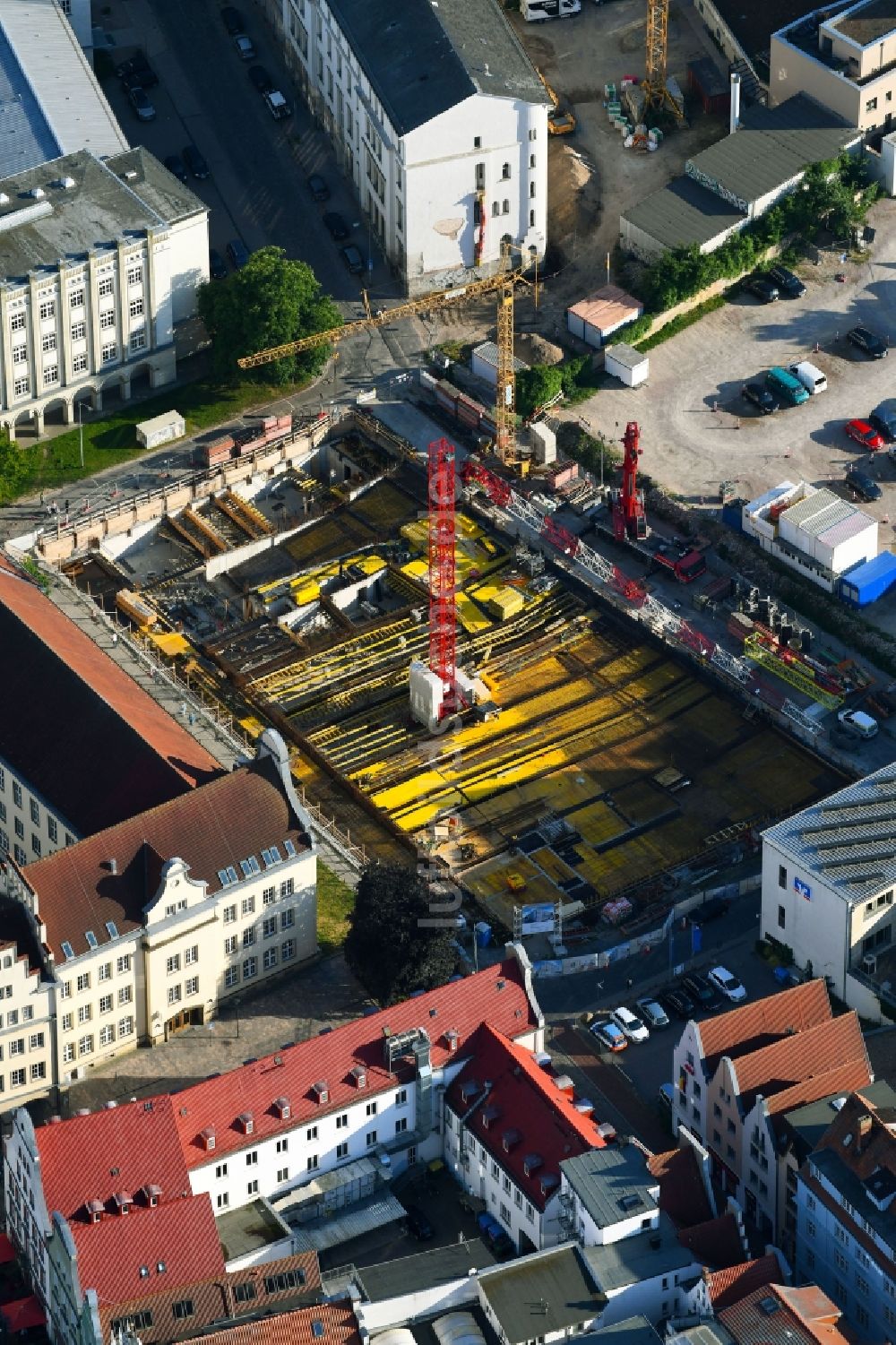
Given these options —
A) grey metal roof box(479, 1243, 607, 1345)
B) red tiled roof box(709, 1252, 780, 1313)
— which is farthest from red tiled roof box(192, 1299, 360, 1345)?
red tiled roof box(709, 1252, 780, 1313)

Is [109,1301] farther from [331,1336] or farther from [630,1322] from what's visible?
[630,1322]

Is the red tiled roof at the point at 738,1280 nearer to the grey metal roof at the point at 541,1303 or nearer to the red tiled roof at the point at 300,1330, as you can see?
the grey metal roof at the point at 541,1303

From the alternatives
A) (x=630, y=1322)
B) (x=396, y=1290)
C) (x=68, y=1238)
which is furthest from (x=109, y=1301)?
(x=630, y=1322)

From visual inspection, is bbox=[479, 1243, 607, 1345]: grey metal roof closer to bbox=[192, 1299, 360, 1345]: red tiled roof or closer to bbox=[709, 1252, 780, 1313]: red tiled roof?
bbox=[709, 1252, 780, 1313]: red tiled roof

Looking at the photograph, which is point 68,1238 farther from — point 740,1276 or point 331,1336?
point 740,1276

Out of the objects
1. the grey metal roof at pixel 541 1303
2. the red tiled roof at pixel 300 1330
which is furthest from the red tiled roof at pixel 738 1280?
the red tiled roof at pixel 300 1330
